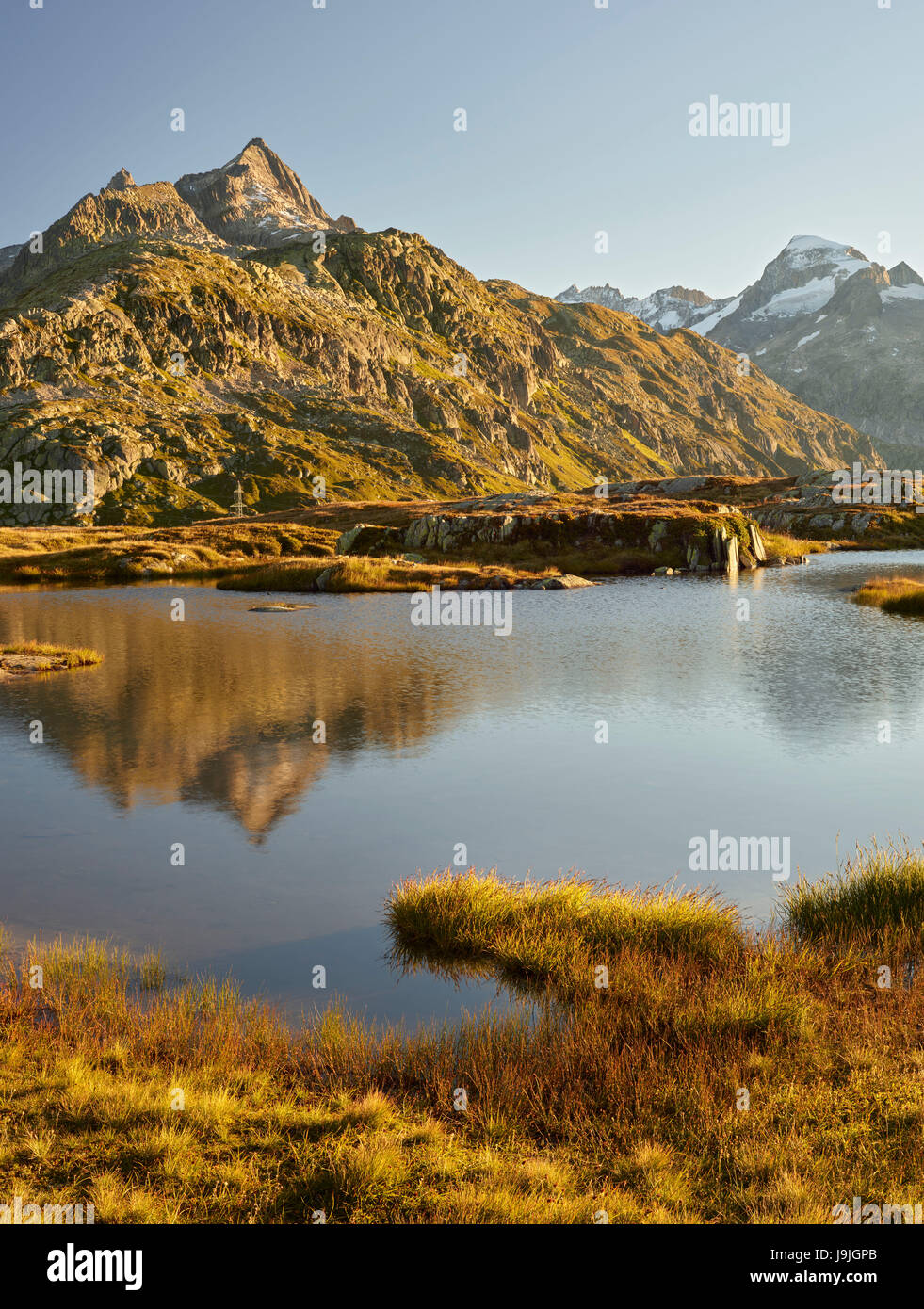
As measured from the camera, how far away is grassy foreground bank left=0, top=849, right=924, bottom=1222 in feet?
24.3

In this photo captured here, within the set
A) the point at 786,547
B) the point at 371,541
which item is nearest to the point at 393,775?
the point at 371,541

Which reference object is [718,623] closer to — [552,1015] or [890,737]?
[890,737]

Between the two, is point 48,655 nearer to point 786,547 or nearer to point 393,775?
point 393,775

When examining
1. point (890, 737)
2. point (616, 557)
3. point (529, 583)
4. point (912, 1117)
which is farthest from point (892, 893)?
point (616, 557)

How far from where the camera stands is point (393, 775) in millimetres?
24078

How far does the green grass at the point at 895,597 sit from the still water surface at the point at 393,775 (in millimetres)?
10467

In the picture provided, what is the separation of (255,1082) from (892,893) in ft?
35.0

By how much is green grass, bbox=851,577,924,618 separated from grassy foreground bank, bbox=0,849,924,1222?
162ft

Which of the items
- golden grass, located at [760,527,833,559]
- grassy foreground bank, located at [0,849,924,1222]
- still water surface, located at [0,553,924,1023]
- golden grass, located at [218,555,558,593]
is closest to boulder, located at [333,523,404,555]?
golden grass, located at [218,555,558,593]

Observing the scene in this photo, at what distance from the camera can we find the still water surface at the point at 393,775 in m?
15.3

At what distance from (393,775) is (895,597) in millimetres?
48904

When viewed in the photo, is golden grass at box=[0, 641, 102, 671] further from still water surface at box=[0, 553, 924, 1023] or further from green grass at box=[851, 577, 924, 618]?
green grass at box=[851, 577, 924, 618]

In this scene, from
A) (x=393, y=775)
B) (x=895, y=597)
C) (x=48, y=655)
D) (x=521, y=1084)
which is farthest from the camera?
(x=895, y=597)
